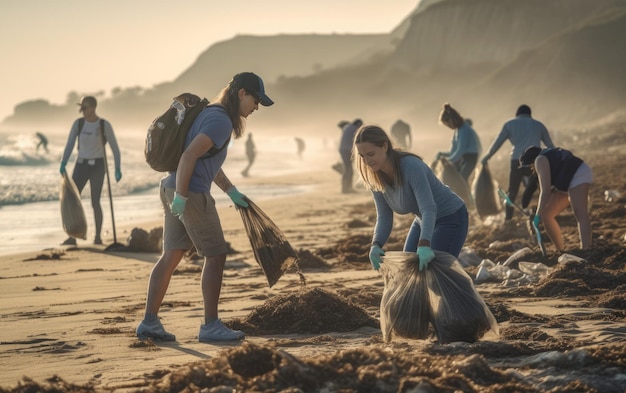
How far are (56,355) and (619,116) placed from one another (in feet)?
149

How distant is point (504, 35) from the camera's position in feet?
383

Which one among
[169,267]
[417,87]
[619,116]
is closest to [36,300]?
[169,267]

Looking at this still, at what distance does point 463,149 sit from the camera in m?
13.4

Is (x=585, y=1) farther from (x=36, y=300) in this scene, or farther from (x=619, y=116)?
(x=36, y=300)

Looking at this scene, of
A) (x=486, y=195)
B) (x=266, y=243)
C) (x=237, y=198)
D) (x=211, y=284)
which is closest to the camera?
(x=211, y=284)

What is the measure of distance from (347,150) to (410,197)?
1573 cm

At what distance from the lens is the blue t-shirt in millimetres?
6145

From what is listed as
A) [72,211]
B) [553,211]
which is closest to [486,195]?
[553,211]

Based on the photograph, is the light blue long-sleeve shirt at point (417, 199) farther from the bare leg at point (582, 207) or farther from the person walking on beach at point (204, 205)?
the bare leg at point (582, 207)

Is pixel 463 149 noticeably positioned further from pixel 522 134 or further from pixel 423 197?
pixel 423 197

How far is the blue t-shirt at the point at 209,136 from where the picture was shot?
20.2 ft

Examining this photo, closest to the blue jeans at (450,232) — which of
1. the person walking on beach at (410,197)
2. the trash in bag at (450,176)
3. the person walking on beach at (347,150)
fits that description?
the person walking on beach at (410,197)

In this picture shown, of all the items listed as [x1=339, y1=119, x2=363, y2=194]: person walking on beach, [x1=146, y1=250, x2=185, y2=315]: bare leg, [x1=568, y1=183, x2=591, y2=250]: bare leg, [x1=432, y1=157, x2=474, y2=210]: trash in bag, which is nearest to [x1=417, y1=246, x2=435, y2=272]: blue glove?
[x1=146, y1=250, x2=185, y2=315]: bare leg

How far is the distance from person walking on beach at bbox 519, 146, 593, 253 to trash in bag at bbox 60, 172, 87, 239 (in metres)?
5.83
